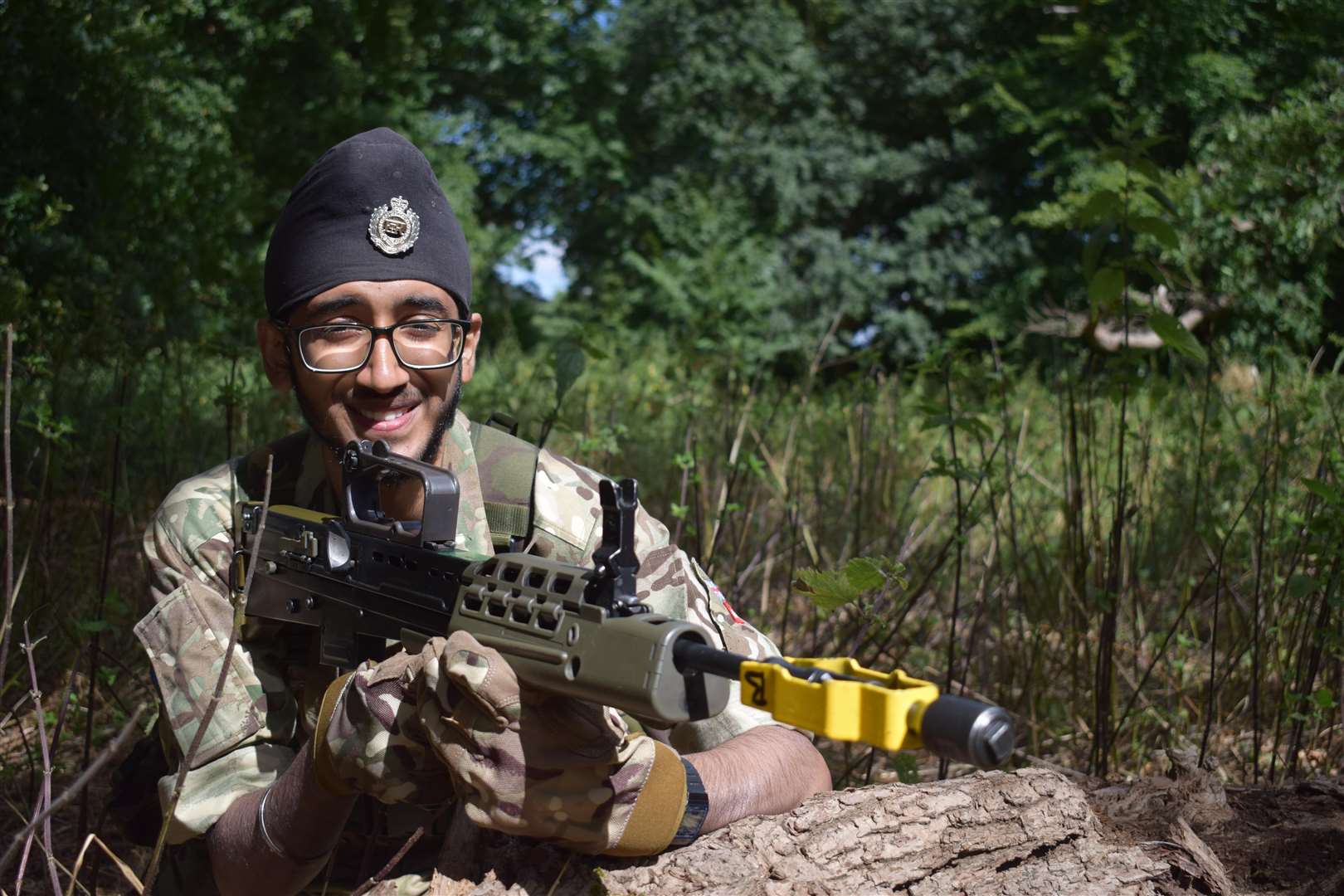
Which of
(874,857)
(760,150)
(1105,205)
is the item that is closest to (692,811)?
(874,857)

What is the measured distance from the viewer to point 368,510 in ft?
6.83

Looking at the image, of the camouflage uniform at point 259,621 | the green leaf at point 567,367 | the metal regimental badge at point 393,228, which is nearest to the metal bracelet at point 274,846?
the camouflage uniform at point 259,621

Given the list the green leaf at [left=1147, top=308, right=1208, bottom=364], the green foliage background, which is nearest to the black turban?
the green foliage background

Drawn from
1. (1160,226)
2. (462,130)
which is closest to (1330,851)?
(1160,226)

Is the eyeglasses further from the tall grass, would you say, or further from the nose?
the tall grass

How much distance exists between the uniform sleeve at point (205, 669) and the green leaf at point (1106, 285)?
2085 mm

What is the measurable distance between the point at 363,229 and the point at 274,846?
123 cm

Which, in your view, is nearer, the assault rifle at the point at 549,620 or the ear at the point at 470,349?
the assault rifle at the point at 549,620

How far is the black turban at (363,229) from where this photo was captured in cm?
235

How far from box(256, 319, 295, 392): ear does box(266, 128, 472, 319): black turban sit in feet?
0.21

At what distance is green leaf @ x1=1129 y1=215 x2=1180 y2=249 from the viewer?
8.47 feet

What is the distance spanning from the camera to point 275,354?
A: 2486 millimetres

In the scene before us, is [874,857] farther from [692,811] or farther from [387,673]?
[387,673]

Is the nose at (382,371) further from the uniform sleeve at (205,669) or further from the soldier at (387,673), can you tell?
the uniform sleeve at (205,669)
